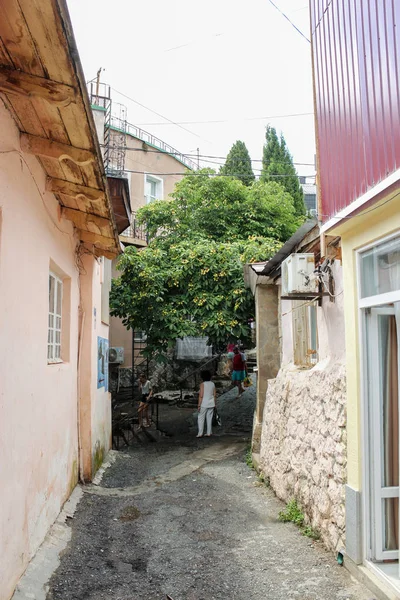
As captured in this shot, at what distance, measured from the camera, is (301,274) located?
6211mm

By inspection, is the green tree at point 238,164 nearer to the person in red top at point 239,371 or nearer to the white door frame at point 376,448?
the person in red top at point 239,371

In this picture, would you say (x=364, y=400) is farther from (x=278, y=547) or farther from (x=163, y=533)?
(x=163, y=533)

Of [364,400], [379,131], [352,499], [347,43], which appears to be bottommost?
[352,499]

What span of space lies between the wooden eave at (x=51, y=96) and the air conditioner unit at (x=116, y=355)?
13.9 meters

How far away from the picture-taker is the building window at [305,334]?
23.3 feet

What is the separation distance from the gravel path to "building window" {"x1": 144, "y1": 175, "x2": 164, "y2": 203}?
15.6 m

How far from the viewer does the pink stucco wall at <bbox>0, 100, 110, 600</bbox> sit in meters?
3.78

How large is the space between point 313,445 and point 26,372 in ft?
10.5

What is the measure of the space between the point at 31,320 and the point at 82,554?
2378 mm

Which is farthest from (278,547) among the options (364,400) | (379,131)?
(379,131)

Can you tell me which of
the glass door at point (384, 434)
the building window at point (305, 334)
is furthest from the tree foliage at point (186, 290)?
the glass door at point (384, 434)

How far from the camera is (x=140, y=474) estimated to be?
9.25 metres

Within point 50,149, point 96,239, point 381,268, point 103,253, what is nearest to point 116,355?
point 103,253

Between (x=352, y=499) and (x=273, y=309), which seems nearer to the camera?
(x=352, y=499)
